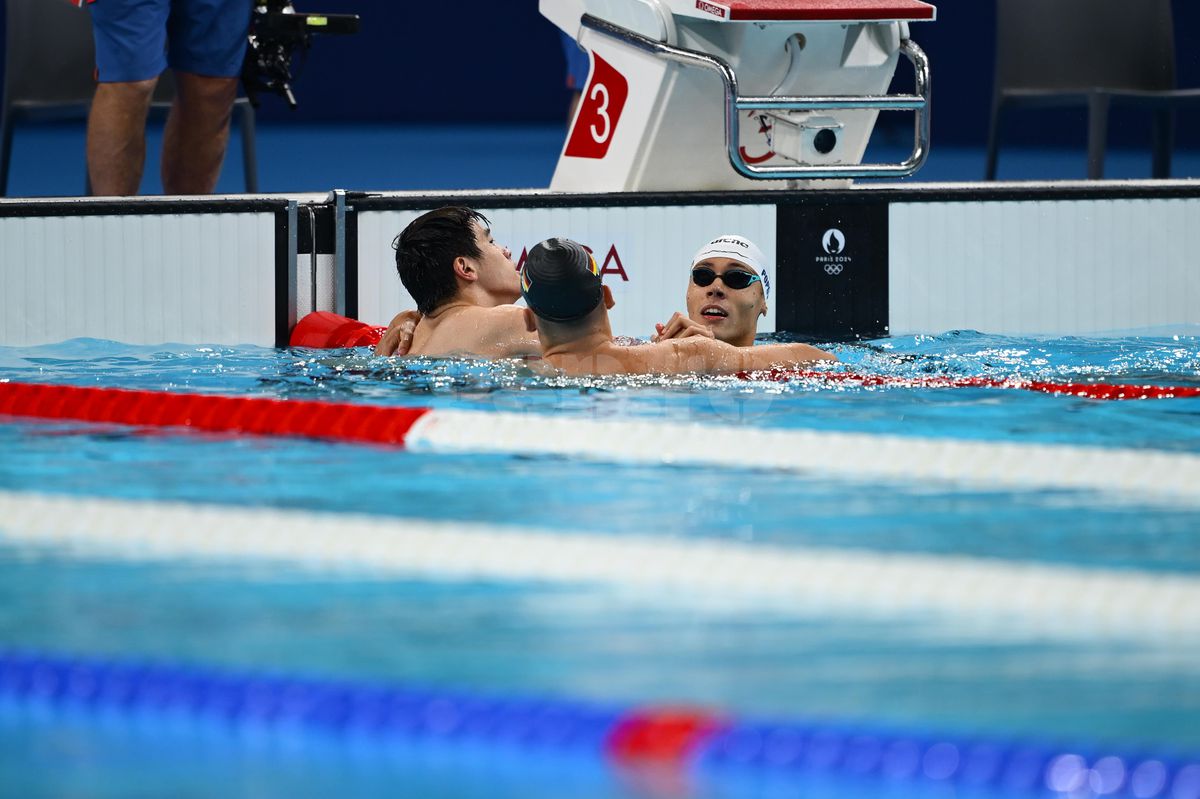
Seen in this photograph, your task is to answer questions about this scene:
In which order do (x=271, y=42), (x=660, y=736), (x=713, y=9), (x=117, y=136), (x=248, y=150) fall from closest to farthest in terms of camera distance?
1. (x=660, y=736)
2. (x=713, y=9)
3. (x=117, y=136)
4. (x=271, y=42)
5. (x=248, y=150)

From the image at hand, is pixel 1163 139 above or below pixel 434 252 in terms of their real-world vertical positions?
above

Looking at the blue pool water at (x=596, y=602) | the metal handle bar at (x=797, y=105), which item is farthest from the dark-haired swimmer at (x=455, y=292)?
the metal handle bar at (x=797, y=105)

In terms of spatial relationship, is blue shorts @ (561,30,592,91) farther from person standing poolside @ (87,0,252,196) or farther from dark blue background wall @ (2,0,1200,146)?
dark blue background wall @ (2,0,1200,146)

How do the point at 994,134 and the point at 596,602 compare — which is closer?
the point at 596,602

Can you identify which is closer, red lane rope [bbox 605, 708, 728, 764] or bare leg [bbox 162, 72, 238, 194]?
red lane rope [bbox 605, 708, 728, 764]

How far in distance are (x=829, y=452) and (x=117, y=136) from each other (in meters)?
2.93

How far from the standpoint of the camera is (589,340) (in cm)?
423

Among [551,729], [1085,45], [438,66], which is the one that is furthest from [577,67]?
[551,729]

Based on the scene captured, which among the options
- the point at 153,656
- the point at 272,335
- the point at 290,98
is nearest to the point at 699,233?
the point at 272,335

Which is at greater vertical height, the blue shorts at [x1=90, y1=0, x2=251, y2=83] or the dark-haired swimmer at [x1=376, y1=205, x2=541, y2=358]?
the blue shorts at [x1=90, y1=0, x2=251, y2=83]

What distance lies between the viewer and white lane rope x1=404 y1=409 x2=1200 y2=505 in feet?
10.8

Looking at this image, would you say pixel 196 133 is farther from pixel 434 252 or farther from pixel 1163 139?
pixel 1163 139

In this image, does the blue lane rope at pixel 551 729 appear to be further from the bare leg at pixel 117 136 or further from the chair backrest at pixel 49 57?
the chair backrest at pixel 49 57

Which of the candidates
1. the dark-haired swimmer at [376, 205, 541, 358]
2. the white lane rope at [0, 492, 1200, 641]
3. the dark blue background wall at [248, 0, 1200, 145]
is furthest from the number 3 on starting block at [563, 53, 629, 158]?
the dark blue background wall at [248, 0, 1200, 145]
